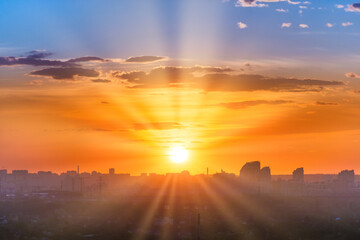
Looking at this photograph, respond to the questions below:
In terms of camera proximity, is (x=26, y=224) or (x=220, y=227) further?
(x=220, y=227)

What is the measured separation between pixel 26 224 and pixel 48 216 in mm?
14172

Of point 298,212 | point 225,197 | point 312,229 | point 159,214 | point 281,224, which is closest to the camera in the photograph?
point 312,229

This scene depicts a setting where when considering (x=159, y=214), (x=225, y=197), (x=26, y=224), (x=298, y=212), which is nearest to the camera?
(x=26, y=224)

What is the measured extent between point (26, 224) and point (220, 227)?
118 feet

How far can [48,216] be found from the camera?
376ft

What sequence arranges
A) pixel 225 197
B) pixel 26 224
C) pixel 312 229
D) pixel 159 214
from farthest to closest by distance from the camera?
1. pixel 225 197
2. pixel 159 214
3. pixel 312 229
4. pixel 26 224

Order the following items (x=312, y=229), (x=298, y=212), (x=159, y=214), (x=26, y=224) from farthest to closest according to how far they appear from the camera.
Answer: (x=298, y=212) → (x=159, y=214) → (x=312, y=229) → (x=26, y=224)

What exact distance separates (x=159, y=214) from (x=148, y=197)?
3184 centimetres

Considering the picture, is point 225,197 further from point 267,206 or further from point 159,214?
point 159,214

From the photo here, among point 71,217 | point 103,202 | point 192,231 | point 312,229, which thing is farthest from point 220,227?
point 103,202

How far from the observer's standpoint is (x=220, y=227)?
4318 inches

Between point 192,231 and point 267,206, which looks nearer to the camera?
point 192,231

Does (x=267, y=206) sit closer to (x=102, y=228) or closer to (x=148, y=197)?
(x=148, y=197)

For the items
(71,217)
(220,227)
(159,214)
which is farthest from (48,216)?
(220,227)
